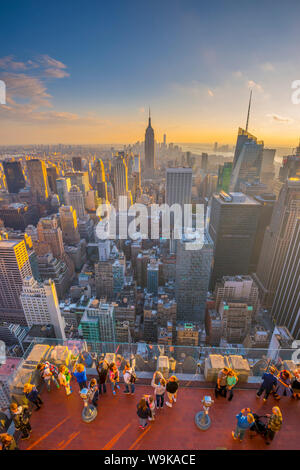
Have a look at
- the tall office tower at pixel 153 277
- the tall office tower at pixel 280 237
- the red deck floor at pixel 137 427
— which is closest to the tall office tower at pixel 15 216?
the tall office tower at pixel 153 277

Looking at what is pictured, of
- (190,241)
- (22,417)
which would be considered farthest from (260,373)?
(190,241)

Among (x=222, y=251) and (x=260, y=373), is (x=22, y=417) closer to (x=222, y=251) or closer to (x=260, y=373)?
(x=260, y=373)

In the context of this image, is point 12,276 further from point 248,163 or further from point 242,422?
point 248,163

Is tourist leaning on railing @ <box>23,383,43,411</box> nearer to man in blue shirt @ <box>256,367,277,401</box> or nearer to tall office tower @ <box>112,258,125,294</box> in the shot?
man in blue shirt @ <box>256,367,277,401</box>

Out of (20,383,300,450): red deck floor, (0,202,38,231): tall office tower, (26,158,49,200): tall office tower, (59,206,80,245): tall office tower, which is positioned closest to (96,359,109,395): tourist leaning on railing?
(20,383,300,450): red deck floor
